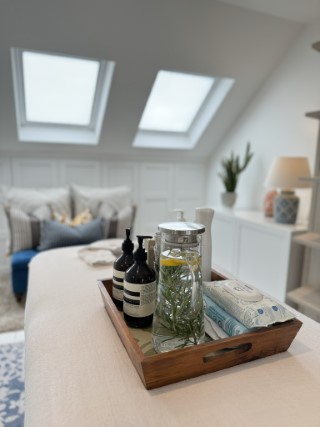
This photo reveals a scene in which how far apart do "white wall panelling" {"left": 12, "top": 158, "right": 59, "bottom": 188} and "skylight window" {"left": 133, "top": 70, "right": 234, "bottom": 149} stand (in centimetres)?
92

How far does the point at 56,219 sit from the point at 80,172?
2.99ft

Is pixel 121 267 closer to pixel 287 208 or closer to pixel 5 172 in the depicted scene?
pixel 287 208

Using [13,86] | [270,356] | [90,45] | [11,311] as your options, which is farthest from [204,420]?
[13,86]

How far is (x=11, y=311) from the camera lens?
2.20 metres

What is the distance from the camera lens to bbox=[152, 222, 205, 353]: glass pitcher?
0.68m

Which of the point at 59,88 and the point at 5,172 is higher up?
the point at 59,88

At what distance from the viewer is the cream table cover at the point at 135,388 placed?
1.76 feet

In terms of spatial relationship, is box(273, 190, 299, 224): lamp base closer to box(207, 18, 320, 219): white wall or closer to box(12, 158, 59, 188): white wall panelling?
box(207, 18, 320, 219): white wall

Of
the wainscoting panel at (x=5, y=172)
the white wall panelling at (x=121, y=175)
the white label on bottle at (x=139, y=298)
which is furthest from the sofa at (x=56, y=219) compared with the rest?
the white label on bottle at (x=139, y=298)

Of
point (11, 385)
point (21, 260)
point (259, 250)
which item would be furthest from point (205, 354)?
point (21, 260)

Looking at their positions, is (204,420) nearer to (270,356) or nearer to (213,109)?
(270,356)

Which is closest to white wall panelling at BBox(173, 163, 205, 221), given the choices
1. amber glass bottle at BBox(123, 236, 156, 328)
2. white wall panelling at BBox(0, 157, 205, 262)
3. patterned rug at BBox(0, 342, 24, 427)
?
white wall panelling at BBox(0, 157, 205, 262)

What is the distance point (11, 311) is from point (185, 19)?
2445mm

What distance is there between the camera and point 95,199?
2.82 m
